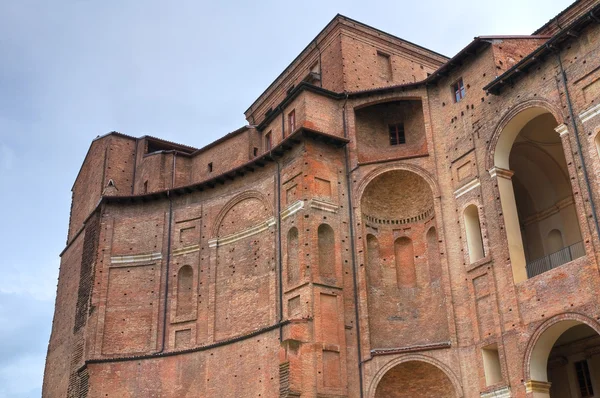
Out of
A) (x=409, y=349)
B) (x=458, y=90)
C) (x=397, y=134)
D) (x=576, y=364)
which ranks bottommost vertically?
(x=576, y=364)

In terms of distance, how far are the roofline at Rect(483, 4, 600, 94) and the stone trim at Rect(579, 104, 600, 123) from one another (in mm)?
2362

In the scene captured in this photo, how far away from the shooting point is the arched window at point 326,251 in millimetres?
22719

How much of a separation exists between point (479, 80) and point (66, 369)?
1960 centimetres

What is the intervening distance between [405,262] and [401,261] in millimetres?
151

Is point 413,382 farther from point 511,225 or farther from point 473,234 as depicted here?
point 511,225

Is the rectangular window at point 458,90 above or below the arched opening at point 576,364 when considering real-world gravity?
above

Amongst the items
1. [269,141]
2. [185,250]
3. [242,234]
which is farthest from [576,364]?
[185,250]

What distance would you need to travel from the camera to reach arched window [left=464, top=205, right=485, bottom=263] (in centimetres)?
2130

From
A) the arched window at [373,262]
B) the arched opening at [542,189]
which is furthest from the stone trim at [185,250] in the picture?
the arched opening at [542,189]

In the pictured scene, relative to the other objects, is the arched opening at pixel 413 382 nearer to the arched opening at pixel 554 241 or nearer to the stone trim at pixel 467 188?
the stone trim at pixel 467 188

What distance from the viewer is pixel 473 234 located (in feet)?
70.9

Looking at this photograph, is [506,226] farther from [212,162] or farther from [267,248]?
[212,162]

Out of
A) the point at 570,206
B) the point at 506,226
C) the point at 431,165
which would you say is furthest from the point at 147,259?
the point at 570,206

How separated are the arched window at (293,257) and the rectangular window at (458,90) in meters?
7.13
